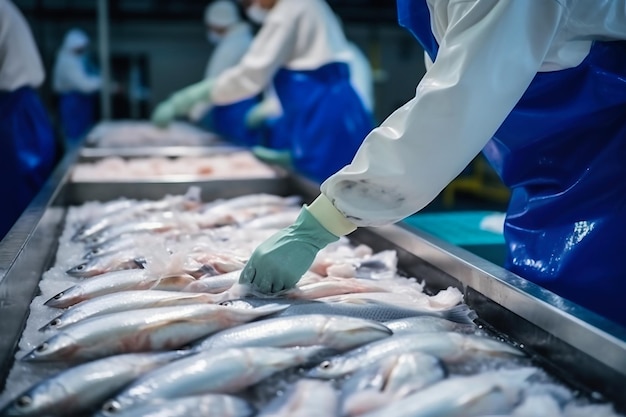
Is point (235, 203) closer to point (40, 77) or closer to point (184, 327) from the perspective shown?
point (184, 327)

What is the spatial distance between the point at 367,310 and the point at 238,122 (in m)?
6.24

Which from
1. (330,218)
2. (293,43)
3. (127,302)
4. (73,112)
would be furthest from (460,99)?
(73,112)

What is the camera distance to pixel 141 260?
1.98 meters

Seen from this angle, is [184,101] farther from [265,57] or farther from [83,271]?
[83,271]

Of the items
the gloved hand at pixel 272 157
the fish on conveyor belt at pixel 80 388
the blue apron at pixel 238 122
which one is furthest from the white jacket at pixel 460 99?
the blue apron at pixel 238 122

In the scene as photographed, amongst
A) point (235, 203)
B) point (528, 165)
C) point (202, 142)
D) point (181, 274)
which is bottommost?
point (202, 142)

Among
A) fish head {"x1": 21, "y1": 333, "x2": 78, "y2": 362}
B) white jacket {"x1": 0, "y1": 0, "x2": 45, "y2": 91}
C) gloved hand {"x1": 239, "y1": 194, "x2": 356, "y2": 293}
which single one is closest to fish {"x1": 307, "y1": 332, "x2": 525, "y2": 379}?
gloved hand {"x1": 239, "y1": 194, "x2": 356, "y2": 293}

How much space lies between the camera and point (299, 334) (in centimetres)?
137

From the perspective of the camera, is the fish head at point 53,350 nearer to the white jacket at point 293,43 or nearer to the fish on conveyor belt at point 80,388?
the fish on conveyor belt at point 80,388

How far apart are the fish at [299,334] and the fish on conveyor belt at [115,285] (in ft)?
1.25

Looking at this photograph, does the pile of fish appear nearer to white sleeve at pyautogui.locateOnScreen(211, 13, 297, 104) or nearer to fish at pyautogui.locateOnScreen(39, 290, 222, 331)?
fish at pyautogui.locateOnScreen(39, 290, 222, 331)

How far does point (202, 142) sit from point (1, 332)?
14.8ft

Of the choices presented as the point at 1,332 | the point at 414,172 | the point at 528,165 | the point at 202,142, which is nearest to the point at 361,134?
the point at 202,142

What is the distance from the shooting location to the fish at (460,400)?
1070 mm
